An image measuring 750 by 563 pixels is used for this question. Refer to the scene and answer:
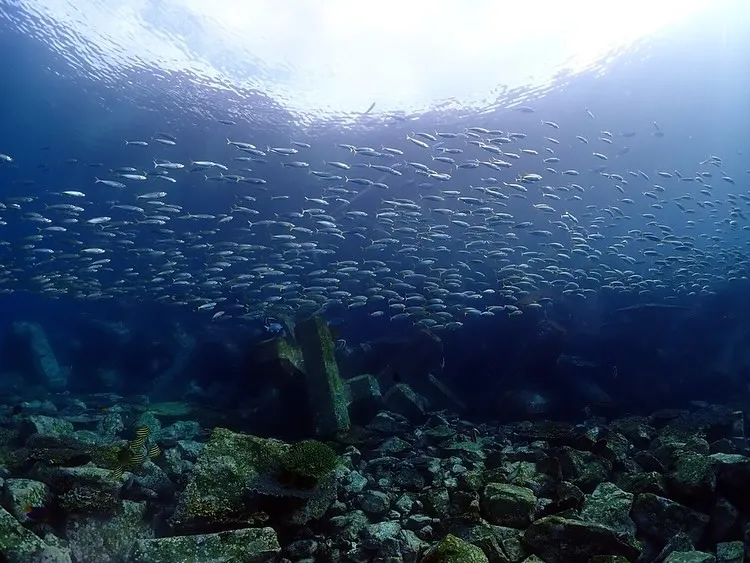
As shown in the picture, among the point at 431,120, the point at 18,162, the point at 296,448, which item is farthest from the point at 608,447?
the point at 18,162

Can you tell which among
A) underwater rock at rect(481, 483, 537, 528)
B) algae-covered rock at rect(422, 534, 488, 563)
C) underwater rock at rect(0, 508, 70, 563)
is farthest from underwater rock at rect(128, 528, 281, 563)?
underwater rock at rect(481, 483, 537, 528)

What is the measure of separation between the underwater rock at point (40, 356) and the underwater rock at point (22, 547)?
20904 millimetres

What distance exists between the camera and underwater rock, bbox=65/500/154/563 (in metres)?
4.34

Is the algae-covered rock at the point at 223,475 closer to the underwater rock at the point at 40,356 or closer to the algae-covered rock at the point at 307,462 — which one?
the algae-covered rock at the point at 307,462

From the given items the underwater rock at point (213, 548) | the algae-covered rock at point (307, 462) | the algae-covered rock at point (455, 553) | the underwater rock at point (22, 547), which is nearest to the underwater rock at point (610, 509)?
the algae-covered rock at point (455, 553)

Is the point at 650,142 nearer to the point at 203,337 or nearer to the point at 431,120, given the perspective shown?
the point at 431,120

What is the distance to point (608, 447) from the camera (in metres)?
6.95

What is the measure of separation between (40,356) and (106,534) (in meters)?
22.4

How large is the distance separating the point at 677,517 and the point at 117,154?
29986 millimetres

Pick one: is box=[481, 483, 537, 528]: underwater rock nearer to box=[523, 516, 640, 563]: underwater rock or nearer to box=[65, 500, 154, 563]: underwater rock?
box=[523, 516, 640, 563]: underwater rock

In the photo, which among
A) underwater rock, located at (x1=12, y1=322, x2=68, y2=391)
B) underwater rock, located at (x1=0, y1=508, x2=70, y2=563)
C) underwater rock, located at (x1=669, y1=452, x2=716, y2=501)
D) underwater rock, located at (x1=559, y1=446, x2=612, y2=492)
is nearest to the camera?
underwater rock, located at (x1=0, y1=508, x2=70, y2=563)

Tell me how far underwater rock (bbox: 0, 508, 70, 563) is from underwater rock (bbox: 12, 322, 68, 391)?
823 inches

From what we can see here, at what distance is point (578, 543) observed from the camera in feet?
14.1

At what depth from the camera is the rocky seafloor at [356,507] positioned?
13.9ft
